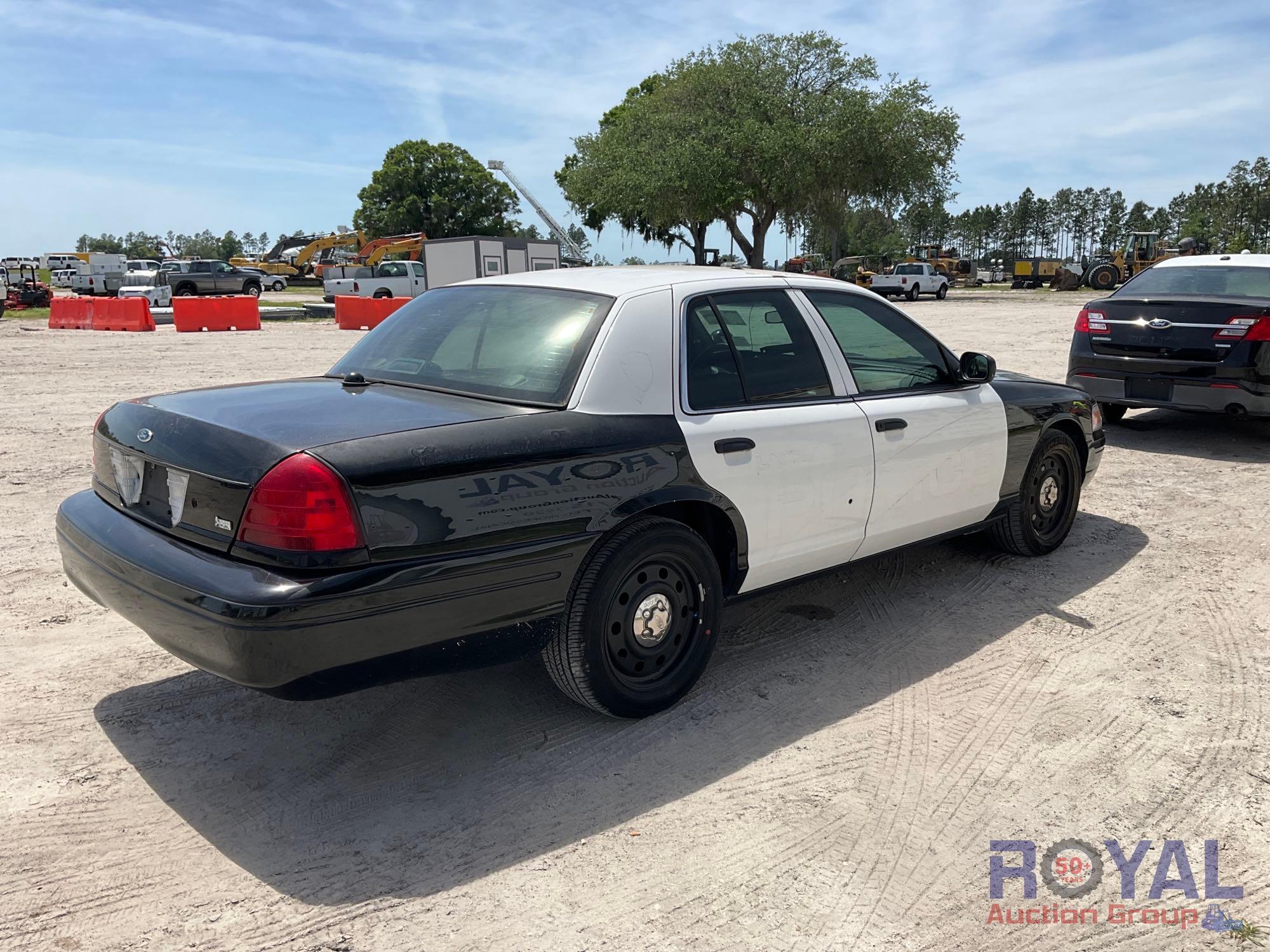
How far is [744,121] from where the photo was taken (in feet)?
147

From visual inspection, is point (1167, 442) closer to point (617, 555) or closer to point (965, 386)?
point (965, 386)

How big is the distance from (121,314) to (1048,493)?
81.1 ft

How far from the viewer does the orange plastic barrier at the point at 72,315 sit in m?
25.4

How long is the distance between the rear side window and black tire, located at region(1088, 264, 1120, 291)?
Answer: 47.8 metres

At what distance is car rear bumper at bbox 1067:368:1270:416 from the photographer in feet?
27.4

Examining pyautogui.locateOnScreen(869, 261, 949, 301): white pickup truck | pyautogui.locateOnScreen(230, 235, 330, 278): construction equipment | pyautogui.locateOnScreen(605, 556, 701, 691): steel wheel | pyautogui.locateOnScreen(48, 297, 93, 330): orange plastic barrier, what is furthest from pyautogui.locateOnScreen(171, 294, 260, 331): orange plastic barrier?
pyautogui.locateOnScreen(230, 235, 330, 278): construction equipment

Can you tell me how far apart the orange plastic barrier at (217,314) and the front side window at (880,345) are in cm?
2254

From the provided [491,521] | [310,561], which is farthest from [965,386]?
[310,561]

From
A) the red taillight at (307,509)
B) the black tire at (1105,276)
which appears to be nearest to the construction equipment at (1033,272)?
the black tire at (1105,276)

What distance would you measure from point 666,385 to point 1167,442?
7.40m

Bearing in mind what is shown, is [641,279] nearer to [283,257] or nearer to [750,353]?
[750,353]

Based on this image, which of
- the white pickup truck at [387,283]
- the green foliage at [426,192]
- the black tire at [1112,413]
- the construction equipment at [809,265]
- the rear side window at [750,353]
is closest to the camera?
the rear side window at [750,353]

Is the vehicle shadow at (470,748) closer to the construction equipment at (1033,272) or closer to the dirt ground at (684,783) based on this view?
the dirt ground at (684,783)

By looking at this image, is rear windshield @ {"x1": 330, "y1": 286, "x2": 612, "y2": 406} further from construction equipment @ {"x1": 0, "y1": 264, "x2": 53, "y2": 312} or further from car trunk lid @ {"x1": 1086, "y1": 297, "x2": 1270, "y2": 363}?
construction equipment @ {"x1": 0, "y1": 264, "x2": 53, "y2": 312}
